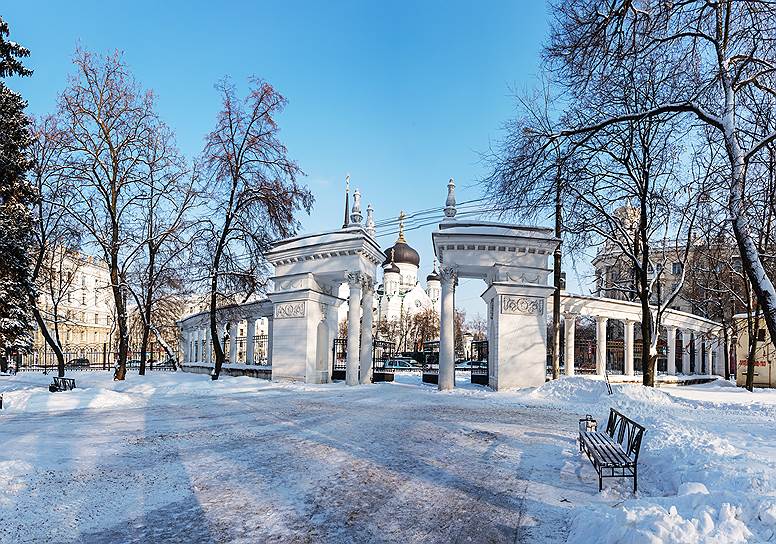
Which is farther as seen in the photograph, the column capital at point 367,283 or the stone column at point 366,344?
the stone column at point 366,344

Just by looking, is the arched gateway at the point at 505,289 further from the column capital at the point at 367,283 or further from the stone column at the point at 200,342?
the stone column at the point at 200,342

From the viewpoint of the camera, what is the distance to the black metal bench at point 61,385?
61.3 feet

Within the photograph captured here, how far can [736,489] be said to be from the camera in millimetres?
5863

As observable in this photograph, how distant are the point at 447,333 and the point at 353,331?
4.97 metres

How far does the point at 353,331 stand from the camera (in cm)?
2597

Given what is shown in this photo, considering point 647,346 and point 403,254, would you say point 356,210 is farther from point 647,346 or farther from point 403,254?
point 403,254

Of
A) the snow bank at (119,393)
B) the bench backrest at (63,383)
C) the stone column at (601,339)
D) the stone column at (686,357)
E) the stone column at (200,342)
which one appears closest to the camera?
the snow bank at (119,393)

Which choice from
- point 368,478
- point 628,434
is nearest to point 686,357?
point 628,434

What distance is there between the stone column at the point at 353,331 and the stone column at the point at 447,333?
4193mm

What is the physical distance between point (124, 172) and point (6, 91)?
6.03 metres

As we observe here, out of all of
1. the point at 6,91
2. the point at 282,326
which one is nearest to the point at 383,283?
the point at 282,326

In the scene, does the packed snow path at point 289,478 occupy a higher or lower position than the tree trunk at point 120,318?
lower

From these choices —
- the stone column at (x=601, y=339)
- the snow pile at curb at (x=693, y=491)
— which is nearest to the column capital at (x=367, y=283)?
the stone column at (x=601, y=339)

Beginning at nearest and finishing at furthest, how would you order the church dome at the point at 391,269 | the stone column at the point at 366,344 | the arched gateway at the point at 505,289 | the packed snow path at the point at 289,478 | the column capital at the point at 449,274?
the packed snow path at the point at 289,478 < the arched gateway at the point at 505,289 < the column capital at the point at 449,274 < the stone column at the point at 366,344 < the church dome at the point at 391,269
